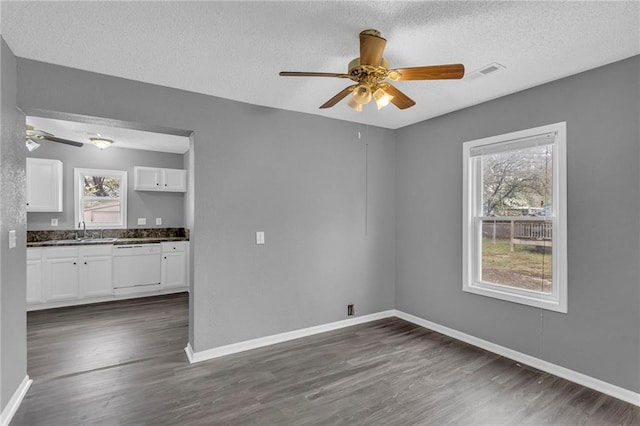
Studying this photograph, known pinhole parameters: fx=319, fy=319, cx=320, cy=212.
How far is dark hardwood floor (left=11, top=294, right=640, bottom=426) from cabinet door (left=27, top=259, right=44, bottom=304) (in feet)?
3.66

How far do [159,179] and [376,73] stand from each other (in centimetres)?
501

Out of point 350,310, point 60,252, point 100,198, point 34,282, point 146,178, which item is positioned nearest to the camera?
point 350,310

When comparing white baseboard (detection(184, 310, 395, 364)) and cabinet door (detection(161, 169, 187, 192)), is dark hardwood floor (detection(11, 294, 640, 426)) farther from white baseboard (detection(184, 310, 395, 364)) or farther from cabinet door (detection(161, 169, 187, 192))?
cabinet door (detection(161, 169, 187, 192))

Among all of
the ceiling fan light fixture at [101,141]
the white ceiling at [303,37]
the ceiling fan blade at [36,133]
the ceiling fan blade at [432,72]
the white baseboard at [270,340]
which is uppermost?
the white ceiling at [303,37]

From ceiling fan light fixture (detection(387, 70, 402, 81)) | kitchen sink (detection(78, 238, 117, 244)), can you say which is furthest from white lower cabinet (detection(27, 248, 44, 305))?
ceiling fan light fixture (detection(387, 70, 402, 81))

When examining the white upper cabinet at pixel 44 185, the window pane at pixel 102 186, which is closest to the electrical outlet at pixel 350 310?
the window pane at pixel 102 186

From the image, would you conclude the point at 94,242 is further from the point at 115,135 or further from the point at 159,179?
the point at 115,135

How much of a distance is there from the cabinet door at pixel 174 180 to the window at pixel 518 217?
4.92m

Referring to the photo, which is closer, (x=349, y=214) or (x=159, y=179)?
(x=349, y=214)

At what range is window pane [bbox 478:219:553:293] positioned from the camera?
299cm

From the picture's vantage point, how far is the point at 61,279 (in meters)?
4.69

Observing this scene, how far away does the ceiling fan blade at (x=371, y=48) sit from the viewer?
192 cm

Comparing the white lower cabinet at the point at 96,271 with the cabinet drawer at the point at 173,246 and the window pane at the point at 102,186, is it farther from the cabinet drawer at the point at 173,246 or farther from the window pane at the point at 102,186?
the window pane at the point at 102,186

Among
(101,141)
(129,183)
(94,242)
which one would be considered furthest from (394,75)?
(129,183)
